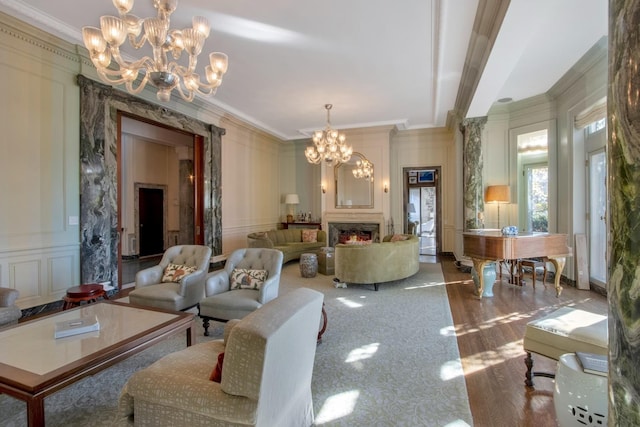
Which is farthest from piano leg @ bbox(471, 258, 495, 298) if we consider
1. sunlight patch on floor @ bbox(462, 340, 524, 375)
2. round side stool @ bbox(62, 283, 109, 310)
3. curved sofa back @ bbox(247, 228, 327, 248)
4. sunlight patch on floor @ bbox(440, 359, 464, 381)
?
round side stool @ bbox(62, 283, 109, 310)

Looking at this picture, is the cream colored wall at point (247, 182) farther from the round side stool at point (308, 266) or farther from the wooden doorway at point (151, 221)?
the wooden doorway at point (151, 221)

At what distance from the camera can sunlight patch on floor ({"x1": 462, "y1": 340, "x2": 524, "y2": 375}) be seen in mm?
2674

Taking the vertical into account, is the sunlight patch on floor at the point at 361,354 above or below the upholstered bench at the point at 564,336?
below

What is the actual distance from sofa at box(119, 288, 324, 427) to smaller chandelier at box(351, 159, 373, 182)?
6720 millimetres

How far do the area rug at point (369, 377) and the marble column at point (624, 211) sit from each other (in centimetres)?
151

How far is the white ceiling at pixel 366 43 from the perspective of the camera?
10.6 feet

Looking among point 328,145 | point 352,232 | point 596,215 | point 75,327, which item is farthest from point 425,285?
point 75,327

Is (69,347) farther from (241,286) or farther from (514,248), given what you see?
(514,248)

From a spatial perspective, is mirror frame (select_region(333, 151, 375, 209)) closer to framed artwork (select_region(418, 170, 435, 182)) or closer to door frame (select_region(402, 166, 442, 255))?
door frame (select_region(402, 166, 442, 255))

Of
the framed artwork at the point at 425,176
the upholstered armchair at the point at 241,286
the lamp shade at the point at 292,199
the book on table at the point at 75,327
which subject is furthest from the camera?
the lamp shade at the point at 292,199

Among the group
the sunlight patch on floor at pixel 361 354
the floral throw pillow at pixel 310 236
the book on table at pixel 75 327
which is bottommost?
the sunlight patch on floor at pixel 361 354

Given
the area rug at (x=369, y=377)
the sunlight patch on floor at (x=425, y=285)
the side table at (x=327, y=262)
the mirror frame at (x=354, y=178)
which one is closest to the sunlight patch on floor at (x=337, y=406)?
the area rug at (x=369, y=377)

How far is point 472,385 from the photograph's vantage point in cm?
240

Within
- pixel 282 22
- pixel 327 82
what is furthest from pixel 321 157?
pixel 282 22
